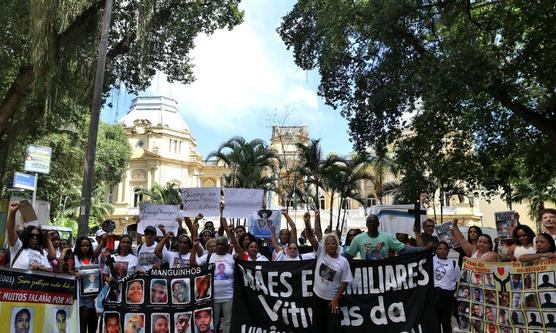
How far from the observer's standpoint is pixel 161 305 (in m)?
7.20

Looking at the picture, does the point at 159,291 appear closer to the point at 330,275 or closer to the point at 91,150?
the point at 330,275

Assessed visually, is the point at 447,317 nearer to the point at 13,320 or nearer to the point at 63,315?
the point at 63,315

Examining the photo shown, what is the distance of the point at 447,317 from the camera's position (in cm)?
791

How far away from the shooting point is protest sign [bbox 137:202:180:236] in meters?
11.5

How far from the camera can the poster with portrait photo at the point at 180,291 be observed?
23.7 ft

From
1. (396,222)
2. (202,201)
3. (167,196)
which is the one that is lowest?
(396,222)

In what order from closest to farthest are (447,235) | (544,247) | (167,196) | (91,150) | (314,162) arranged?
(544,247), (447,235), (91,150), (314,162), (167,196)

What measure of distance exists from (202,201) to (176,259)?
12.0 feet

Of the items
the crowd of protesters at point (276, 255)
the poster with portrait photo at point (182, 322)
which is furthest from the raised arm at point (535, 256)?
the poster with portrait photo at point (182, 322)

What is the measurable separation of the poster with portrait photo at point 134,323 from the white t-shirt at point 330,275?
249 centimetres

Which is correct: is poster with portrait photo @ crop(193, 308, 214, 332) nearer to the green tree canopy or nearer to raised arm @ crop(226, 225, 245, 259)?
raised arm @ crop(226, 225, 245, 259)

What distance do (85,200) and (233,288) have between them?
4.71 m

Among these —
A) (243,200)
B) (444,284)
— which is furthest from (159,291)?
(243,200)

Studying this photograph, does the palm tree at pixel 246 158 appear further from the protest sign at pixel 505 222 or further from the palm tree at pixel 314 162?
the protest sign at pixel 505 222
